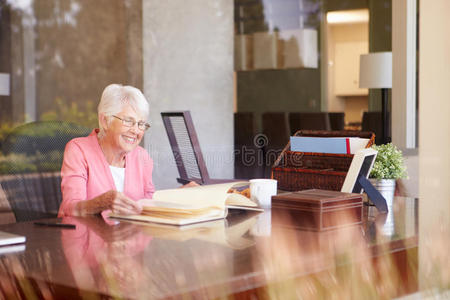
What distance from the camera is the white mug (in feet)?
5.18

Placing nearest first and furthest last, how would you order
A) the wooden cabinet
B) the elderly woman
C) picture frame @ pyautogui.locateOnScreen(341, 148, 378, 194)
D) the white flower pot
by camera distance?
1. picture frame @ pyautogui.locateOnScreen(341, 148, 378, 194)
2. the white flower pot
3. the elderly woman
4. the wooden cabinet

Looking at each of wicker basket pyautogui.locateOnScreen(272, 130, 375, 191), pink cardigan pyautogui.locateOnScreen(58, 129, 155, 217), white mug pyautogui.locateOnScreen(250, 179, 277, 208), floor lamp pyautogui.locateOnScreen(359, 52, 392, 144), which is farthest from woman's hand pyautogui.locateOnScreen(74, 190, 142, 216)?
floor lamp pyautogui.locateOnScreen(359, 52, 392, 144)

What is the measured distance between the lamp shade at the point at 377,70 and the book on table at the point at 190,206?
342 cm

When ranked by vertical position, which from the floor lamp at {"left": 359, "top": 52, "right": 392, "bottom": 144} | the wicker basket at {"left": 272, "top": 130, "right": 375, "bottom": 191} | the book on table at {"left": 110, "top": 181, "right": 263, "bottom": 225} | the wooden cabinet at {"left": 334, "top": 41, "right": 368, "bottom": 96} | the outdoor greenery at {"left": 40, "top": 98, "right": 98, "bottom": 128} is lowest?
the book on table at {"left": 110, "top": 181, "right": 263, "bottom": 225}

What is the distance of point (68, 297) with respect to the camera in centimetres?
83

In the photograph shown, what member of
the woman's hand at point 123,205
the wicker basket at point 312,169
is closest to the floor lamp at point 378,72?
the wicker basket at point 312,169

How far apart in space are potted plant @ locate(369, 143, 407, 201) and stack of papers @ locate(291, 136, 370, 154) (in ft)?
0.31

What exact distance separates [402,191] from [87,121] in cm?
368

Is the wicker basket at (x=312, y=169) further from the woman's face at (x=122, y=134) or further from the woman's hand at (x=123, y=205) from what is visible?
the woman's hand at (x=123, y=205)

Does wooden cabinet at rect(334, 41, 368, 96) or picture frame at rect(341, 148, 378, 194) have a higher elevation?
wooden cabinet at rect(334, 41, 368, 96)

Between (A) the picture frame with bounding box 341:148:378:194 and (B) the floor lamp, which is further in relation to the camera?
(B) the floor lamp

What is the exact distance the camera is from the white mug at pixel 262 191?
1580 millimetres

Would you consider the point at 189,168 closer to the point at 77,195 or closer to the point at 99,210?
the point at 77,195

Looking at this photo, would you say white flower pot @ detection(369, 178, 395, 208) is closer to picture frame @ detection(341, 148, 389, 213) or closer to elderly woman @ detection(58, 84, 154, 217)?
picture frame @ detection(341, 148, 389, 213)
